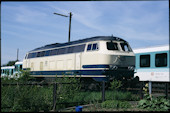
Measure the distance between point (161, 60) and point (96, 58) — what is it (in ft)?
20.0

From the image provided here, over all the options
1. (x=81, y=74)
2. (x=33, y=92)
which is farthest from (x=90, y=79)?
(x=33, y=92)

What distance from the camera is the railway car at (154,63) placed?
59.3ft

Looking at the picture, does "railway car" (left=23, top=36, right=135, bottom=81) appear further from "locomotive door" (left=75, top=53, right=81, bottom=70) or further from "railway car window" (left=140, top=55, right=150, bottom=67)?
"railway car window" (left=140, top=55, right=150, bottom=67)

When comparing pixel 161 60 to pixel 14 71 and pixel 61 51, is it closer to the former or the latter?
pixel 61 51

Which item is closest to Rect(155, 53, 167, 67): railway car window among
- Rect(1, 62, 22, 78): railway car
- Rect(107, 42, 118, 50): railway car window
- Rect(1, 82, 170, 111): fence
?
Rect(107, 42, 118, 50): railway car window

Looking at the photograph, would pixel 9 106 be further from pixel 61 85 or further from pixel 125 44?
pixel 125 44

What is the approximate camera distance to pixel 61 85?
10.5m

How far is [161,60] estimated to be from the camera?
18.5m

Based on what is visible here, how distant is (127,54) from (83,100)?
578 cm

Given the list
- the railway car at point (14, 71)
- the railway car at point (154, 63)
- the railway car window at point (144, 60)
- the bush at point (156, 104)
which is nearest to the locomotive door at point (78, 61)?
the railway car at point (14, 71)

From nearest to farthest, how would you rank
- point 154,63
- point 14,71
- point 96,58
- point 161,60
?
point 96,58 → point 161,60 → point 154,63 → point 14,71

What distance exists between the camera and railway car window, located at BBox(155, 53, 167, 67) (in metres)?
18.2

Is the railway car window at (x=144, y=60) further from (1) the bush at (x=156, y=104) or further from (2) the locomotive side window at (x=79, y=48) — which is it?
(1) the bush at (x=156, y=104)

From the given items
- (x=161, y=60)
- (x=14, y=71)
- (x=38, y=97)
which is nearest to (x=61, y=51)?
(x=161, y=60)
